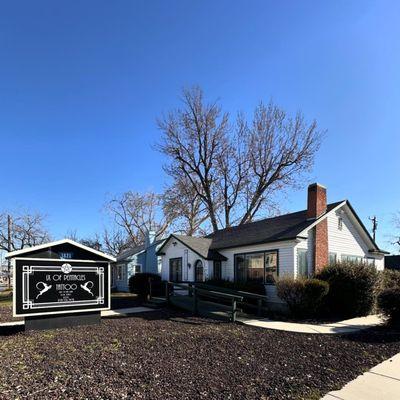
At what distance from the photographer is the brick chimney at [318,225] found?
17562 millimetres

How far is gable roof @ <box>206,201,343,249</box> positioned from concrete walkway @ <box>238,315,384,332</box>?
434 cm

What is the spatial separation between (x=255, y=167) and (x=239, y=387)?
3013 cm

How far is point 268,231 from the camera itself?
1897 centimetres

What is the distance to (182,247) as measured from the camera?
23344mm

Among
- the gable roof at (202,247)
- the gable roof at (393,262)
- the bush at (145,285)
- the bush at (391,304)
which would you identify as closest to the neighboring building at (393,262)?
the gable roof at (393,262)

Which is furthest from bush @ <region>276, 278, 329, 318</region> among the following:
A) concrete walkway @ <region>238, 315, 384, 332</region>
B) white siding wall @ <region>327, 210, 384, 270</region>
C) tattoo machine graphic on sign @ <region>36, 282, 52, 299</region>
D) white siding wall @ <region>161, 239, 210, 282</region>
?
tattoo machine graphic on sign @ <region>36, 282, 52, 299</region>

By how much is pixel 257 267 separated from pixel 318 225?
346 cm

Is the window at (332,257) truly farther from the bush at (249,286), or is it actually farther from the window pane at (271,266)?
the bush at (249,286)

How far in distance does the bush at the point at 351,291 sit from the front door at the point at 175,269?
1042cm

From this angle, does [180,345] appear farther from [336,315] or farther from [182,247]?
[182,247]

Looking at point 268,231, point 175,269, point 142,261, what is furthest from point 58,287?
point 142,261

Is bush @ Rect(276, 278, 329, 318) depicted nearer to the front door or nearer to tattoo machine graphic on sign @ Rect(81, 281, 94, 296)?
tattoo machine graphic on sign @ Rect(81, 281, 94, 296)

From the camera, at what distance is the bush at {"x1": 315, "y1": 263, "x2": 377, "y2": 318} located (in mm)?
14531

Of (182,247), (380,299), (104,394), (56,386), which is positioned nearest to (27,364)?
(56,386)
